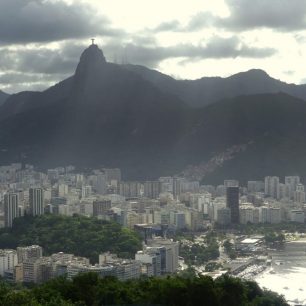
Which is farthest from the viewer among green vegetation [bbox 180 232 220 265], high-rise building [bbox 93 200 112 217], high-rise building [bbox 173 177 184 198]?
high-rise building [bbox 173 177 184 198]

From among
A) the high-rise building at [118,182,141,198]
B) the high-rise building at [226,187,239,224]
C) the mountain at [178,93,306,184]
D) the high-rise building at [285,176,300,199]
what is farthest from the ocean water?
the mountain at [178,93,306,184]

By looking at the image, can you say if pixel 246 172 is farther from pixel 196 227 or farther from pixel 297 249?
pixel 297 249

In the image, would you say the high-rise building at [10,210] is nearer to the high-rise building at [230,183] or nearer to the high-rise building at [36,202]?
the high-rise building at [36,202]

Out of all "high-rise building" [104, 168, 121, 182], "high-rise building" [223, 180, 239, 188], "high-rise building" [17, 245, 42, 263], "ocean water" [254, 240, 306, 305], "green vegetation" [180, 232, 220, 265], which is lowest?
"ocean water" [254, 240, 306, 305]

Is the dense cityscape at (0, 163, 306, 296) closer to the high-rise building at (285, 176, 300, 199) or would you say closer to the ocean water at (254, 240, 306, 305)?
the high-rise building at (285, 176, 300, 199)

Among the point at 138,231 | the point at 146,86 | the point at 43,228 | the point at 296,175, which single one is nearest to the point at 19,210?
the point at 43,228

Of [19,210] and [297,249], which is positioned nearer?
[297,249]

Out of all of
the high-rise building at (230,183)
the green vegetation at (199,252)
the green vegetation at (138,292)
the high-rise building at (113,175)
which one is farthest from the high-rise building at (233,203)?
the green vegetation at (138,292)
